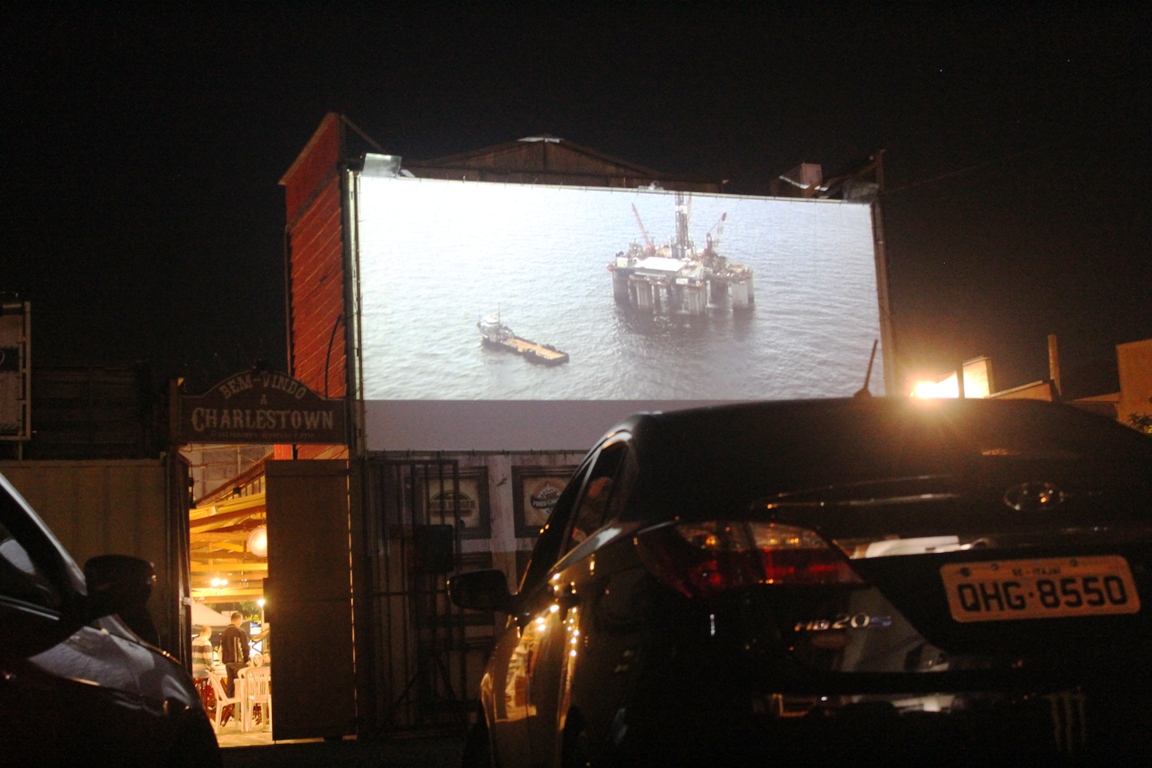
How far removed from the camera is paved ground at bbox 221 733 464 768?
10.5 meters

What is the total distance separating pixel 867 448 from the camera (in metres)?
2.91

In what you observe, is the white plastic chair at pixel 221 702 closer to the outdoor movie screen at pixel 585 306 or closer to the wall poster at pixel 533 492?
the outdoor movie screen at pixel 585 306

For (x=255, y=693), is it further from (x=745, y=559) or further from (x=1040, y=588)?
(x=1040, y=588)

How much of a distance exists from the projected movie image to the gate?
1008mm

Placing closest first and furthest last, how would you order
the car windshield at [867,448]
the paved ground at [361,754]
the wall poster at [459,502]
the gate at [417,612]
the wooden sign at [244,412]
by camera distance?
1. the car windshield at [867,448]
2. the paved ground at [361,754]
3. the wooden sign at [244,412]
4. the gate at [417,612]
5. the wall poster at [459,502]

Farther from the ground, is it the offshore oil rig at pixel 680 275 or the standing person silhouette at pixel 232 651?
the offshore oil rig at pixel 680 275

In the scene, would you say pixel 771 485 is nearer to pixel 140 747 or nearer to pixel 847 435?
pixel 847 435

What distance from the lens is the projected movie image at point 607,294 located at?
1485cm

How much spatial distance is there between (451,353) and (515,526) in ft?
6.64

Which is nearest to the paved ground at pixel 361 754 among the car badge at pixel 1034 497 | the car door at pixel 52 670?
the car door at pixel 52 670

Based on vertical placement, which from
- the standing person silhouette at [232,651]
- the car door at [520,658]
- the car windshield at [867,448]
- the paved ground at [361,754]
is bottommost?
the paved ground at [361,754]

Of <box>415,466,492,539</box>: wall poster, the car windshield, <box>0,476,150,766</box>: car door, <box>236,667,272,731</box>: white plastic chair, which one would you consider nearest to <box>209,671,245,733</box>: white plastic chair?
<box>236,667,272,731</box>: white plastic chair

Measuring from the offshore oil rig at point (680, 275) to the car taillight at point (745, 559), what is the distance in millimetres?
13167

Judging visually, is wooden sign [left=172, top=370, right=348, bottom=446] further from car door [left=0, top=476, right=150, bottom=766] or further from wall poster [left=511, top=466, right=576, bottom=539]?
car door [left=0, top=476, right=150, bottom=766]
